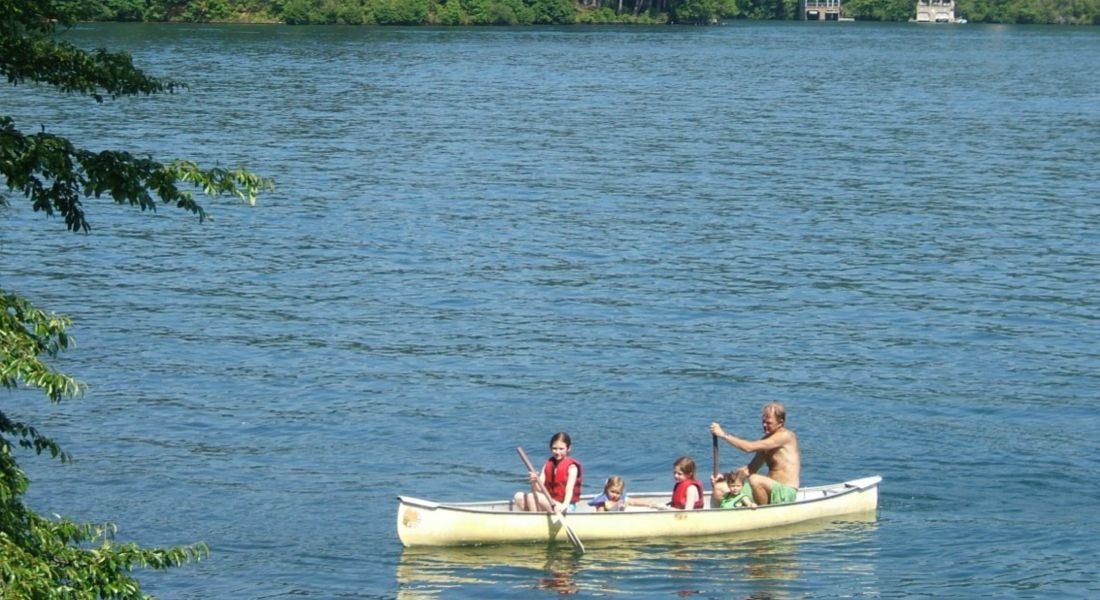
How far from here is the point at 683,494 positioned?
60.7 ft

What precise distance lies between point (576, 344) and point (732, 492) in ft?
28.7

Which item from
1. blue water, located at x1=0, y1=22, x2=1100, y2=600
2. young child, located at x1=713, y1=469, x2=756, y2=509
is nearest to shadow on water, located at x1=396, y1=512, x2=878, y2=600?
blue water, located at x1=0, y1=22, x2=1100, y2=600

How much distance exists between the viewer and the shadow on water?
17.4 meters

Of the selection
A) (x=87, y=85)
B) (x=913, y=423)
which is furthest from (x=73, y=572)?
(x=913, y=423)

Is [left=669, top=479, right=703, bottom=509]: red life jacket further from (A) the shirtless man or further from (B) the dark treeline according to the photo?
(B) the dark treeline

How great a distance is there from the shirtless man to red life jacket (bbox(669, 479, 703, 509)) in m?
0.39

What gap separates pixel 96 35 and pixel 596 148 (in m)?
55.4

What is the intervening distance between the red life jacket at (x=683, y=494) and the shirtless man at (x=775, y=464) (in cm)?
39

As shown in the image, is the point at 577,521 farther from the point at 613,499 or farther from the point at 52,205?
the point at 52,205

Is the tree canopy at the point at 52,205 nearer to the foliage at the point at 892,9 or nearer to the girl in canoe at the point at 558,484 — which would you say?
the girl in canoe at the point at 558,484

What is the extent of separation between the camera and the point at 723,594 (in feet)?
57.0

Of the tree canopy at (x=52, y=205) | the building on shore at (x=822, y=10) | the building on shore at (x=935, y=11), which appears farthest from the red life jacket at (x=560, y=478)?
the building on shore at (x=822, y=10)

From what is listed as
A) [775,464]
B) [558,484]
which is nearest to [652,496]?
[558,484]

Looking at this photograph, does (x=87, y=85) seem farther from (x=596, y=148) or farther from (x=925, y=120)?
(x=925, y=120)
